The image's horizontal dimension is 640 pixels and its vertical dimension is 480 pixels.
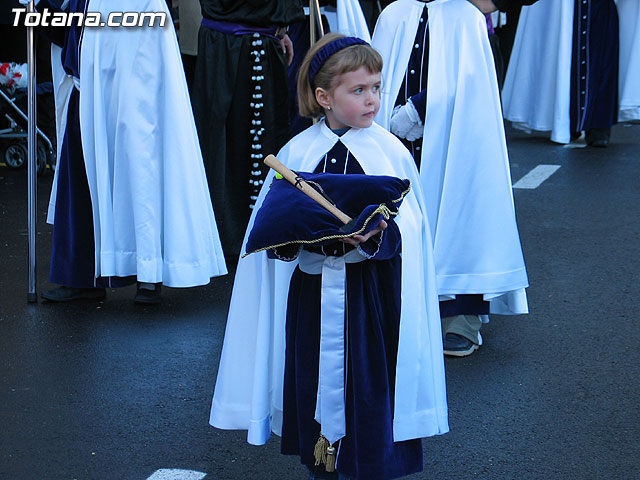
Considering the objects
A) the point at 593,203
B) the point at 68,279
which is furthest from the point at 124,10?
the point at 593,203

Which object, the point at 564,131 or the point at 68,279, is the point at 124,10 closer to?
the point at 68,279

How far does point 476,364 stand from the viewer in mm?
4727

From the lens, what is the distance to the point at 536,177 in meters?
8.87

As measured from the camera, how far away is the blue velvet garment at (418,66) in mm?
4449

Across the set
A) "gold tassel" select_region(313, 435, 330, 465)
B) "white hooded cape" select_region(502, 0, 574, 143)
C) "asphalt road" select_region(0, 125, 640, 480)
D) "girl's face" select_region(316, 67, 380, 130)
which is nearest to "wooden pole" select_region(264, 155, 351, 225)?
"girl's face" select_region(316, 67, 380, 130)

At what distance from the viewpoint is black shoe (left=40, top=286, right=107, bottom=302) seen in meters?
5.69

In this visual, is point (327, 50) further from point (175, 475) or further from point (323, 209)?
point (175, 475)

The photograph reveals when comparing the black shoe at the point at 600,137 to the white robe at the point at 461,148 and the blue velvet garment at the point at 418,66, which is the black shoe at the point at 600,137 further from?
the blue velvet garment at the point at 418,66

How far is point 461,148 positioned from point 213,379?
1.49m

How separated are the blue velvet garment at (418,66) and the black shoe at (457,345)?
41.7 inches

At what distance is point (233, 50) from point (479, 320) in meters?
2.36

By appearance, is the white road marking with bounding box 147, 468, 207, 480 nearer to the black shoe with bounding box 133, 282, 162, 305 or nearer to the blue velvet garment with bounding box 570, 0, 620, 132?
the black shoe with bounding box 133, 282, 162, 305

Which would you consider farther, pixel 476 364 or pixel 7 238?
pixel 7 238

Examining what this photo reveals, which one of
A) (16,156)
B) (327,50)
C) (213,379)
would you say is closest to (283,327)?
(327,50)
